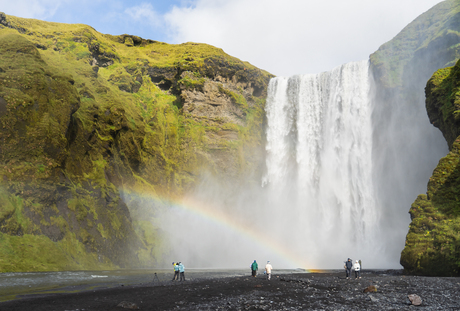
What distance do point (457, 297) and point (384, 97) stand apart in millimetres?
46065

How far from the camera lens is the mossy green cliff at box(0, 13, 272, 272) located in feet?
108

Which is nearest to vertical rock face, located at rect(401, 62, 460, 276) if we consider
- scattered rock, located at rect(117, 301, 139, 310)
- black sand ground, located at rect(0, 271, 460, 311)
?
black sand ground, located at rect(0, 271, 460, 311)

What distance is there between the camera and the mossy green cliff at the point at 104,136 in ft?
108

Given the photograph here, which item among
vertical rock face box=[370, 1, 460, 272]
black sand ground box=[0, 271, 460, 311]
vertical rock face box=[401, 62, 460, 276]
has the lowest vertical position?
black sand ground box=[0, 271, 460, 311]

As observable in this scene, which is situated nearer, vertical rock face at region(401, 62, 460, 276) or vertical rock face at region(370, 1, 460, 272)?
vertical rock face at region(401, 62, 460, 276)

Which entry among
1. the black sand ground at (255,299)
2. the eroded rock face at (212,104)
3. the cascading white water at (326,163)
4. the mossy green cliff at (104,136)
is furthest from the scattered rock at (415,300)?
the eroded rock face at (212,104)

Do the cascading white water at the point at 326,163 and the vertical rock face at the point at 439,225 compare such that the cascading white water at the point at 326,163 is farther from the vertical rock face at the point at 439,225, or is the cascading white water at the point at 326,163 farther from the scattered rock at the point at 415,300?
the scattered rock at the point at 415,300

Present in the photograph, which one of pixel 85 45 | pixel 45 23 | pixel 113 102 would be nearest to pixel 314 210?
pixel 113 102

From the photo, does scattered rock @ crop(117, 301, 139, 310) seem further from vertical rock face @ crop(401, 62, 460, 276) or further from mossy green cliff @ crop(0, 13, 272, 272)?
vertical rock face @ crop(401, 62, 460, 276)

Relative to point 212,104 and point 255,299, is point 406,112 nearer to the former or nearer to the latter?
point 212,104

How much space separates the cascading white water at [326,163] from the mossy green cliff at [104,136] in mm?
6083

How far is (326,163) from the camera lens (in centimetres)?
6091

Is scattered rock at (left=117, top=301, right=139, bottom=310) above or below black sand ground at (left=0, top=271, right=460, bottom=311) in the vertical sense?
above

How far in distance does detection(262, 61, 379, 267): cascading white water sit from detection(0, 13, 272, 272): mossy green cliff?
608cm
